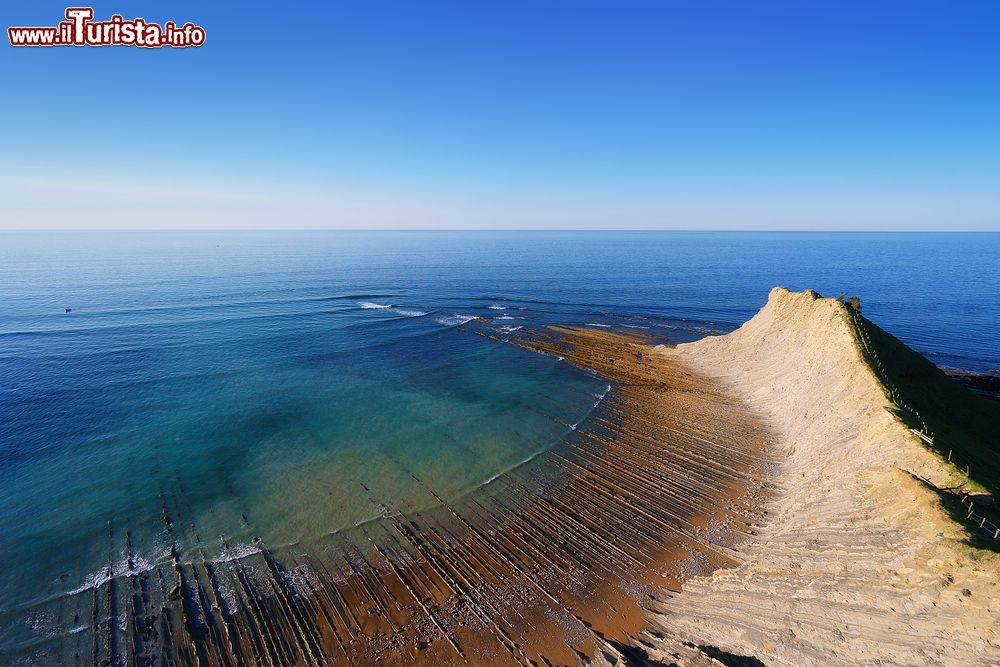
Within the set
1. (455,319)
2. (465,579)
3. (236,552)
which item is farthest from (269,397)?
(455,319)

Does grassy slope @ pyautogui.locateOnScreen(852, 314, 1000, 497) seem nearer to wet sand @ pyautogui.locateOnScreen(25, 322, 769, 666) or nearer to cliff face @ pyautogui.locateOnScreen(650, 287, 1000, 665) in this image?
cliff face @ pyautogui.locateOnScreen(650, 287, 1000, 665)

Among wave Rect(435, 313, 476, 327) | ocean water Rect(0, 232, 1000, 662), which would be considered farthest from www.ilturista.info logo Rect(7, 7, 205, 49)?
wave Rect(435, 313, 476, 327)

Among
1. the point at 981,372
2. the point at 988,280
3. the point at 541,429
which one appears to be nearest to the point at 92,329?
the point at 541,429

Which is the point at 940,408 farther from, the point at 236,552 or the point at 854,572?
the point at 236,552

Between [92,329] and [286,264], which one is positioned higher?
[286,264]

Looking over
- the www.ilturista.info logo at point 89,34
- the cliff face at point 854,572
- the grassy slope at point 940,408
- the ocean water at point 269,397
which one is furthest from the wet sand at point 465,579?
the www.ilturista.info logo at point 89,34

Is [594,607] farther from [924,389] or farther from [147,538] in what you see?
[924,389]

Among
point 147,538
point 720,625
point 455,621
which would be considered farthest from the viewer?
point 147,538
